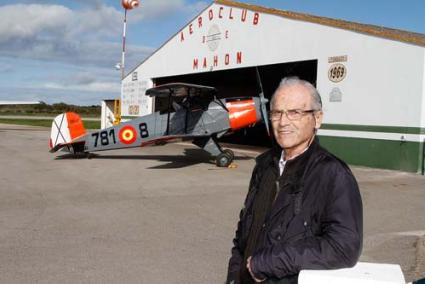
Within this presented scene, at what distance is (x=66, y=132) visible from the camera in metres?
16.2

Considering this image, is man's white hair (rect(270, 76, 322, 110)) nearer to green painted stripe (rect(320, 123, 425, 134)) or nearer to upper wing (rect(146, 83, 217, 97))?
upper wing (rect(146, 83, 217, 97))

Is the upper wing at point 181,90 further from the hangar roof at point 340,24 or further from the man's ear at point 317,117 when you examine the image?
the man's ear at point 317,117

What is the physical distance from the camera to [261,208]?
88.1 inches

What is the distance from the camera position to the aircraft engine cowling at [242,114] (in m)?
14.3

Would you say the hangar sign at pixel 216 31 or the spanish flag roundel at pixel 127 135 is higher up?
the hangar sign at pixel 216 31

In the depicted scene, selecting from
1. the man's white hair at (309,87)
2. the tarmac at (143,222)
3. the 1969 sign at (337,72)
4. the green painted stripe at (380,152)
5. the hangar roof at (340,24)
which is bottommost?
the tarmac at (143,222)

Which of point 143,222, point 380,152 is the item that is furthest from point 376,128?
point 143,222

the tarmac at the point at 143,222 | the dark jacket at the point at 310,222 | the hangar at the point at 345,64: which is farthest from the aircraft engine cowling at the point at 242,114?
the dark jacket at the point at 310,222

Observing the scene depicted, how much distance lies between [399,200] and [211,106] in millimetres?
6820

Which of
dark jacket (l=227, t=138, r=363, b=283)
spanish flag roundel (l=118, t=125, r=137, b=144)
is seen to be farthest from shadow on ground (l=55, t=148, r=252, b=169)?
dark jacket (l=227, t=138, r=363, b=283)

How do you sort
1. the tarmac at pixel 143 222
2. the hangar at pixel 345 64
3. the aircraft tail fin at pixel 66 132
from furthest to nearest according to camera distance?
1. the aircraft tail fin at pixel 66 132
2. the hangar at pixel 345 64
3. the tarmac at pixel 143 222

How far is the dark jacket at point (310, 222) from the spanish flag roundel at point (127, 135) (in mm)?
13217

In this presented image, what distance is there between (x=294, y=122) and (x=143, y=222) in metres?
5.19

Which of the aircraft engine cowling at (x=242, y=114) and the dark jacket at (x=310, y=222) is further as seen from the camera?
the aircraft engine cowling at (x=242, y=114)
